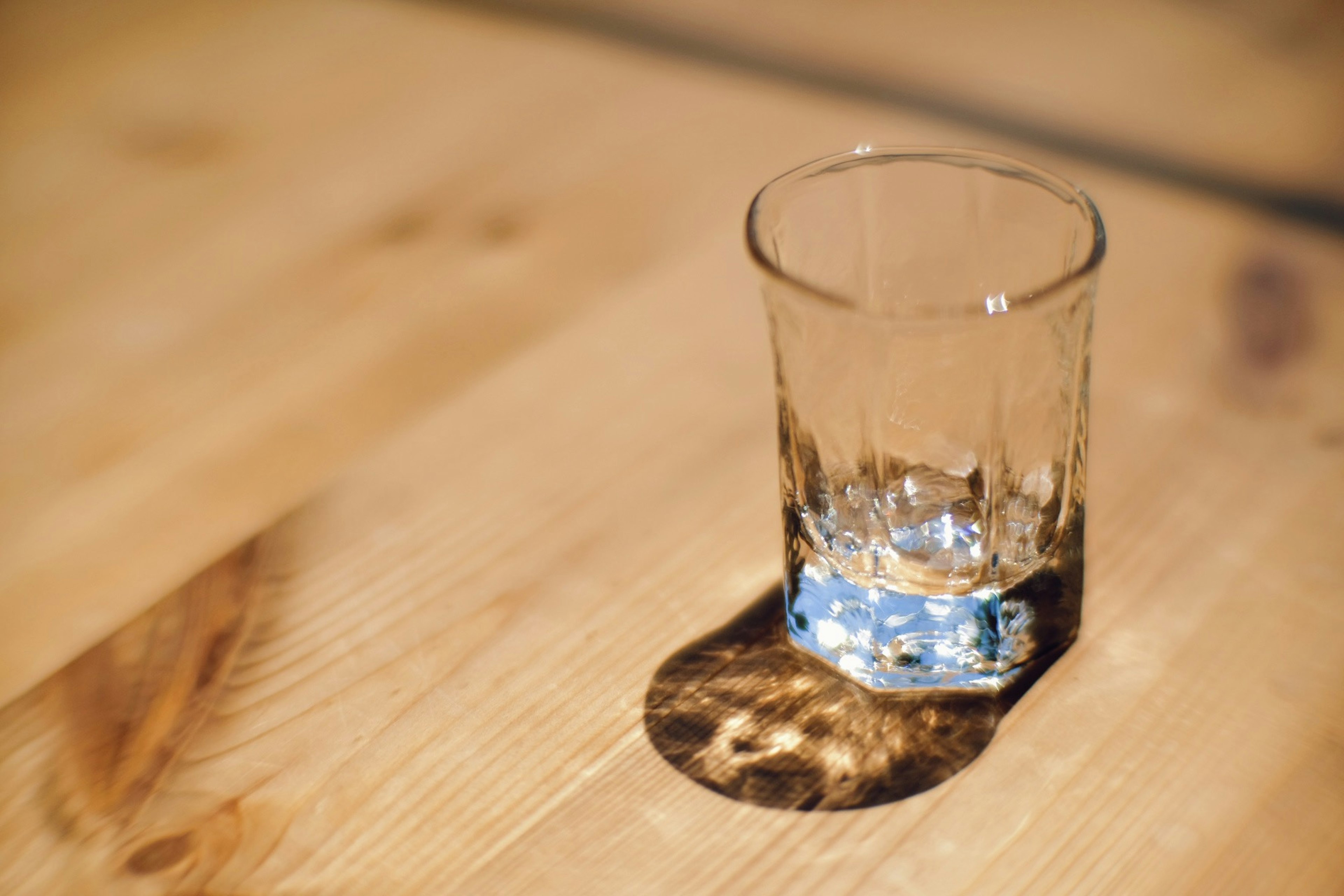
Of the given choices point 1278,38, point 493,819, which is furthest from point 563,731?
point 1278,38

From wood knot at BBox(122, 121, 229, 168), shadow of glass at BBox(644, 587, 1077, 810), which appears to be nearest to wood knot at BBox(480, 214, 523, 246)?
wood knot at BBox(122, 121, 229, 168)

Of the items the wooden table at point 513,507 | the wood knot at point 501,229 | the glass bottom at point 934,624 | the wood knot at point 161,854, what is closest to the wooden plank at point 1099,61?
the wooden table at point 513,507

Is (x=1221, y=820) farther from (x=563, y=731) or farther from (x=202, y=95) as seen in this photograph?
(x=202, y=95)

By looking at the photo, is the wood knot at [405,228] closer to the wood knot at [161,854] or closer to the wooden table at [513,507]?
the wooden table at [513,507]

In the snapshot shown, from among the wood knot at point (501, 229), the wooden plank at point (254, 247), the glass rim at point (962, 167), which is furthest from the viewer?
the wood knot at point (501, 229)

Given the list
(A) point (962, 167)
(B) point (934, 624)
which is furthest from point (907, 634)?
(A) point (962, 167)

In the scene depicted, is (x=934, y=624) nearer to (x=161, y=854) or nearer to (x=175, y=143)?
(x=161, y=854)
